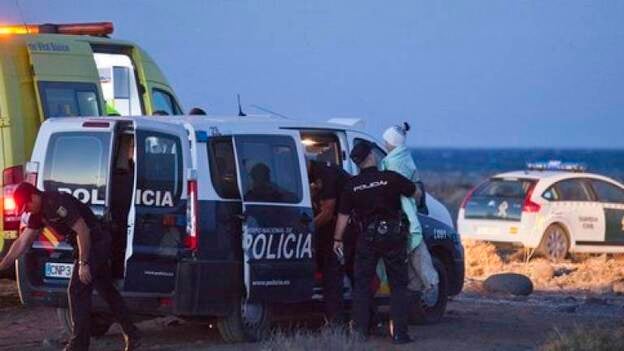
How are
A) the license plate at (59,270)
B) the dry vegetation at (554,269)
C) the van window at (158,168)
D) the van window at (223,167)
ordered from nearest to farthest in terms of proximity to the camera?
the van window at (158,168) < the van window at (223,167) < the license plate at (59,270) < the dry vegetation at (554,269)

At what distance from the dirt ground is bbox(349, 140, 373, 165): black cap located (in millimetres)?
1620

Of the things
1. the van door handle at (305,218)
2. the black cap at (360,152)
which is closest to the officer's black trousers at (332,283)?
the van door handle at (305,218)

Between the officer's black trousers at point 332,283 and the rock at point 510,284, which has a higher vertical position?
the officer's black trousers at point 332,283

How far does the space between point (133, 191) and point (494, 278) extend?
25.0 ft

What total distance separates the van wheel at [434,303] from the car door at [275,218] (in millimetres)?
1916

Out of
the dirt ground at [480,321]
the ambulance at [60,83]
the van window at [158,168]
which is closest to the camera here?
the van window at [158,168]

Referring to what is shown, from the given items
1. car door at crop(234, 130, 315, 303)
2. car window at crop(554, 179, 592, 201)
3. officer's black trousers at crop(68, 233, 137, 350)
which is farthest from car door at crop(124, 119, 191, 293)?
car window at crop(554, 179, 592, 201)

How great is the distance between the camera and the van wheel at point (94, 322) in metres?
12.7

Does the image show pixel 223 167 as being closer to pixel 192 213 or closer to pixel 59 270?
pixel 192 213

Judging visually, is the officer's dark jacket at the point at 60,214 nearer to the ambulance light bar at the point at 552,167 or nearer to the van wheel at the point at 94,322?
the van wheel at the point at 94,322

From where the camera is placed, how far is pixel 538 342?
12.9 metres

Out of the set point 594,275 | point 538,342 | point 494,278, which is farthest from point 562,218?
point 538,342

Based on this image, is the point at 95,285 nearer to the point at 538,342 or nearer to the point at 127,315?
the point at 127,315

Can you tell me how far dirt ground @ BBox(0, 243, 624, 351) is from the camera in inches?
500
